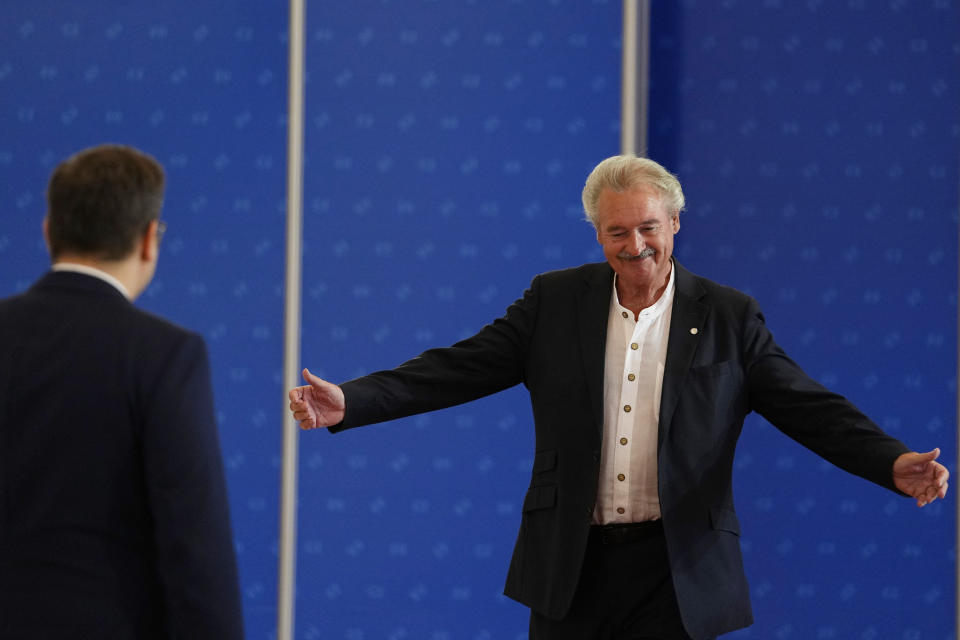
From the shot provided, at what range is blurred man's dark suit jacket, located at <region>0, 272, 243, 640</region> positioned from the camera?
1.55 meters

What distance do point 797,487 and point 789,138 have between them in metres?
1.02

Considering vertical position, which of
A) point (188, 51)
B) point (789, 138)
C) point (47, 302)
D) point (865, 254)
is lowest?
point (47, 302)

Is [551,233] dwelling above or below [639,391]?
above

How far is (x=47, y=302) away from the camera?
1.60 meters

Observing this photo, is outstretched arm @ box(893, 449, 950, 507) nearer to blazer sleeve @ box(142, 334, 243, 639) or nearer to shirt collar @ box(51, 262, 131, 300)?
blazer sleeve @ box(142, 334, 243, 639)

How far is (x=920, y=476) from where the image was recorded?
2186mm

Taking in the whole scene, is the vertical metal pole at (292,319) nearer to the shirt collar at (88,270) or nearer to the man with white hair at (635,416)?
the man with white hair at (635,416)

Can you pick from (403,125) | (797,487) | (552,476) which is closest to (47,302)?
(552,476)

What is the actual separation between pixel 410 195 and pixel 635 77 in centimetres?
76

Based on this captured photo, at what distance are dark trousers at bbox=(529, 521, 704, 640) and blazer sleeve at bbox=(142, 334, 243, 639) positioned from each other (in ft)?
2.64

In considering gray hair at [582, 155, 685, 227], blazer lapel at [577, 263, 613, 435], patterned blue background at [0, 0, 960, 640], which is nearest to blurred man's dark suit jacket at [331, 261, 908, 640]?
blazer lapel at [577, 263, 613, 435]

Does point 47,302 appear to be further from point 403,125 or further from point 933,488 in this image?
point 403,125

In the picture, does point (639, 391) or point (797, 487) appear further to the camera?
point (797, 487)

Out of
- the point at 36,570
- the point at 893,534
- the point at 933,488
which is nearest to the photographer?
the point at 36,570
